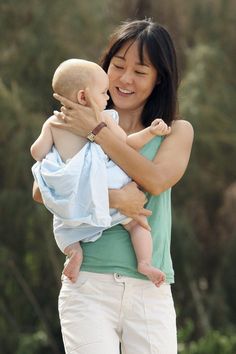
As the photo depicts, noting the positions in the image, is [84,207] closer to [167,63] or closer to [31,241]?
[167,63]

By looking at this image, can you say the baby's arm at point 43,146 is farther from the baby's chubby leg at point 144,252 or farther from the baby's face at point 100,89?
the baby's chubby leg at point 144,252

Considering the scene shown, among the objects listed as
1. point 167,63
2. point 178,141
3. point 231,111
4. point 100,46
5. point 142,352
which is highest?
point 100,46

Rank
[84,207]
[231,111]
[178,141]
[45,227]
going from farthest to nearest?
1. [231,111]
2. [45,227]
3. [178,141]
4. [84,207]

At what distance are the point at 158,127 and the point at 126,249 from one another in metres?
0.34

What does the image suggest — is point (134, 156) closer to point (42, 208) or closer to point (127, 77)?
point (127, 77)

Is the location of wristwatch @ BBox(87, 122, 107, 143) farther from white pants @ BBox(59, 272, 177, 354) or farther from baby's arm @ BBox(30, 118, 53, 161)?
white pants @ BBox(59, 272, 177, 354)

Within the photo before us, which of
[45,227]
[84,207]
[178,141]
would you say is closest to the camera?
[84,207]

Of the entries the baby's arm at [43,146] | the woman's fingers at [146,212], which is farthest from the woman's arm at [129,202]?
the baby's arm at [43,146]

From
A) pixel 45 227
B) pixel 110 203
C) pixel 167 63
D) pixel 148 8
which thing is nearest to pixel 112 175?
pixel 110 203

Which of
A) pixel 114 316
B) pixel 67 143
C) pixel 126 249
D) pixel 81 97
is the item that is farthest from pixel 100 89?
pixel 114 316

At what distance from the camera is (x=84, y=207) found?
2768mm

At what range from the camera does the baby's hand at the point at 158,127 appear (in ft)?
9.33

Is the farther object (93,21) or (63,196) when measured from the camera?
(93,21)

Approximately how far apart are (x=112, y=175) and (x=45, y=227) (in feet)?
18.1
